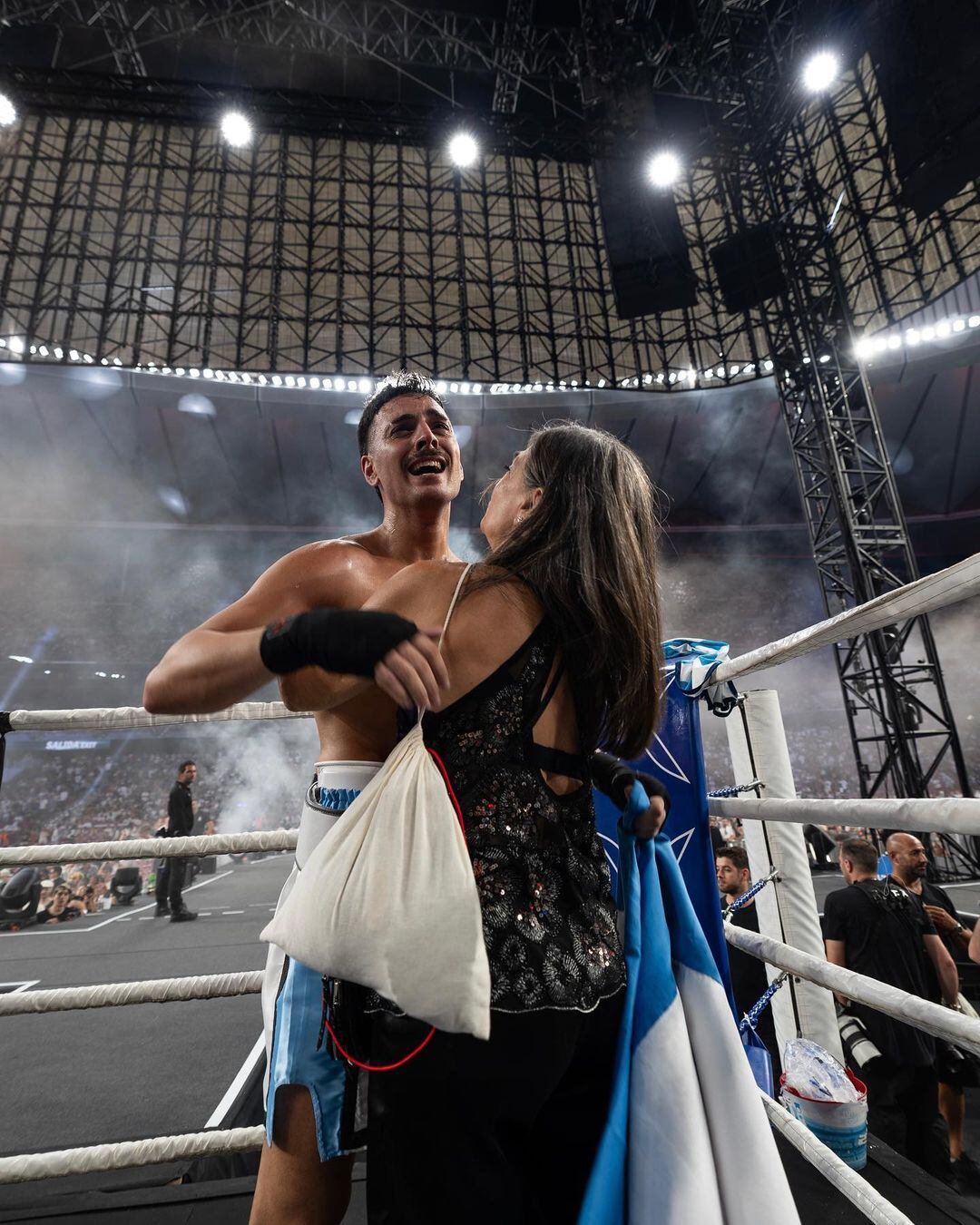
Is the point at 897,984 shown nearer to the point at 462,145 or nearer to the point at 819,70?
the point at 819,70

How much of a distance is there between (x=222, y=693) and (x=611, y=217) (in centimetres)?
895

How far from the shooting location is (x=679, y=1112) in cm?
68

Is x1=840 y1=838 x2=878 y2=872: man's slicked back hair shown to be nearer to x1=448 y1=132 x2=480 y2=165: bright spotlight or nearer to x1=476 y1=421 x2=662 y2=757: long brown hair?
x1=476 y1=421 x2=662 y2=757: long brown hair

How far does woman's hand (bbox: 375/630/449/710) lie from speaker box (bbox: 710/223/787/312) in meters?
8.95

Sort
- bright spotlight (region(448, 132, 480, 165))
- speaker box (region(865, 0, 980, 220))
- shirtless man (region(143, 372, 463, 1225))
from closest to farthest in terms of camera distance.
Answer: shirtless man (region(143, 372, 463, 1225)) → speaker box (region(865, 0, 980, 220)) → bright spotlight (region(448, 132, 480, 165))

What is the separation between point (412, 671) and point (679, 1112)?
1.83 ft

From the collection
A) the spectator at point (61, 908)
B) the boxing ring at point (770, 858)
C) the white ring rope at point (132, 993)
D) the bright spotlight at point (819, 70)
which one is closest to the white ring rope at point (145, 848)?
the boxing ring at point (770, 858)

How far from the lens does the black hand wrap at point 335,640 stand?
617 millimetres

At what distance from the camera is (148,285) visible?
39.0ft

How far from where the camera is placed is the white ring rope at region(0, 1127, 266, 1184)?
1081 millimetres

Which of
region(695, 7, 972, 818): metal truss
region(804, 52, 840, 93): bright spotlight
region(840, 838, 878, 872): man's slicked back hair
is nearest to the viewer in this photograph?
region(840, 838, 878, 872): man's slicked back hair

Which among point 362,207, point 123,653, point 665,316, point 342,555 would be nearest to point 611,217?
point 665,316

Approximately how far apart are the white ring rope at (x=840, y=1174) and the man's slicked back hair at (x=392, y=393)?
1.52 meters

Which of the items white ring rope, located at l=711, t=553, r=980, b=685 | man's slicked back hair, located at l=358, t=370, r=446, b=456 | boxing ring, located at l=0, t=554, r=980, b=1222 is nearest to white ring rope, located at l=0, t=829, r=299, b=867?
boxing ring, located at l=0, t=554, r=980, b=1222
